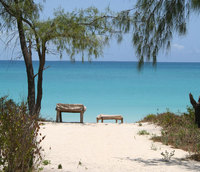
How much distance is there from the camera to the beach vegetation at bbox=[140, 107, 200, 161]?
25.7ft

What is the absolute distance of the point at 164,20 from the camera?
6.40 metres

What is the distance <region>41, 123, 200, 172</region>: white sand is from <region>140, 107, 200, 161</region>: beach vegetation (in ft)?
1.00

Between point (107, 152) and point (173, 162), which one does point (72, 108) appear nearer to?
point (107, 152)

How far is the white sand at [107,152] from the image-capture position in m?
5.86

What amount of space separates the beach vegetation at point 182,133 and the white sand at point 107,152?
1.00 feet

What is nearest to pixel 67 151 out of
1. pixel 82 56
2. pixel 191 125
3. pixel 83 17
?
pixel 191 125

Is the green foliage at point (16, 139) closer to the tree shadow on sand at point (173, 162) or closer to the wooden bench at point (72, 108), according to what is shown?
the tree shadow on sand at point (173, 162)

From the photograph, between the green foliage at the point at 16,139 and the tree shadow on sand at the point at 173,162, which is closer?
the green foliage at the point at 16,139

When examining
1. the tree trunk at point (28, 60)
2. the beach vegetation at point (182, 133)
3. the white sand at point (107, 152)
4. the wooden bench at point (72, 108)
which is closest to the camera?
the white sand at point (107, 152)

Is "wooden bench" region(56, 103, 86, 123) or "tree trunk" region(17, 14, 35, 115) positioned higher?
"tree trunk" region(17, 14, 35, 115)

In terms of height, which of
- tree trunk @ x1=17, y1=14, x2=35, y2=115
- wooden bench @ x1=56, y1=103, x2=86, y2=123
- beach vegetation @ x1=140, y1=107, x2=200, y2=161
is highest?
tree trunk @ x1=17, y1=14, x2=35, y2=115

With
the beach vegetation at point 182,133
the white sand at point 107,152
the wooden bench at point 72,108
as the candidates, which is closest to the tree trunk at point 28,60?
the wooden bench at point 72,108

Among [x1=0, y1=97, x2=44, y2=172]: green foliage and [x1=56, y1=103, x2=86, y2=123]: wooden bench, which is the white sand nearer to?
[x1=0, y1=97, x2=44, y2=172]: green foliage

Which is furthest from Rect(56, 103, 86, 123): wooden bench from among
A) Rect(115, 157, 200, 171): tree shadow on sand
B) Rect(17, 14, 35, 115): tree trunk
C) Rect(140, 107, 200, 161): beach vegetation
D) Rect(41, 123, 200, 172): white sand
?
Rect(115, 157, 200, 171): tree shadow on sand
